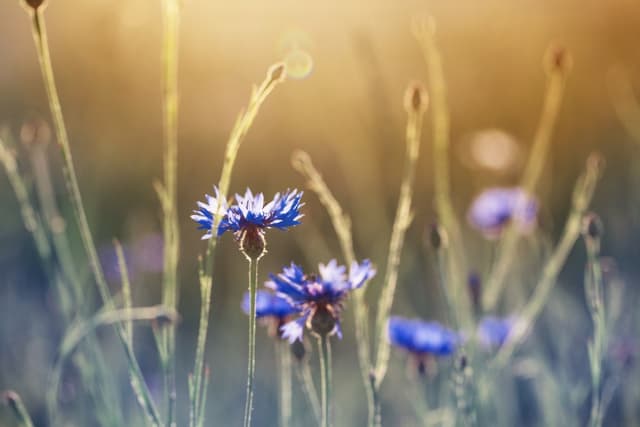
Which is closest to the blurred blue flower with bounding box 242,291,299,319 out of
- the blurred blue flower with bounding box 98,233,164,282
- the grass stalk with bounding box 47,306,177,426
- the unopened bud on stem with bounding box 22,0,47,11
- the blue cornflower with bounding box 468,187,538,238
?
the grass stalk with bounding box 47,306,177,426

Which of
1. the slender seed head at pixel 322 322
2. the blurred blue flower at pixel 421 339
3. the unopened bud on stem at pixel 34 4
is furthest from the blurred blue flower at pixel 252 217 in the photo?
the blurred blue flower at pixel 421 339

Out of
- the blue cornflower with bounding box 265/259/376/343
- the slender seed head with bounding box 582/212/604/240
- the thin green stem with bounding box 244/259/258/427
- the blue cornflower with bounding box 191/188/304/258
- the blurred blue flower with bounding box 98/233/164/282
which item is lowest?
the thin green stem with bounding box 244/259/258/427

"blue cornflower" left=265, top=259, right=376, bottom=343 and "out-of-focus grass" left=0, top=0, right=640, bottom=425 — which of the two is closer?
"blue cornflower" left=265, top=259, right=376, bottom=343

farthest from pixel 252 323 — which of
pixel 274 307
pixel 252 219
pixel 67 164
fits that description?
pixel 274 307

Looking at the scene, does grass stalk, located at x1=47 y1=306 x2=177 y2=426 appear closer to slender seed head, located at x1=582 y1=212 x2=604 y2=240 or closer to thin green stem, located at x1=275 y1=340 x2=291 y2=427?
thin green stem, located at x1=275 y1=340 x2=291 y2=427

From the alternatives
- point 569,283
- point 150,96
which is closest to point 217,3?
point 150,96

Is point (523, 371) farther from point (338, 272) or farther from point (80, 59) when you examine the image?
point (80, 59)

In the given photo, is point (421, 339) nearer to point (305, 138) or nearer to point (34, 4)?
point (34, 4)
